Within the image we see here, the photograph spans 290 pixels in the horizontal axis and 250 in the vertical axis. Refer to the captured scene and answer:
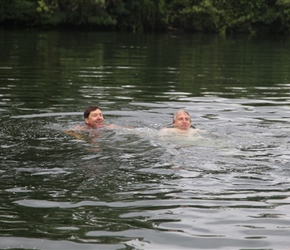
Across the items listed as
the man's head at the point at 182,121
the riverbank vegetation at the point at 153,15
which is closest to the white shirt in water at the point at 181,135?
the man's head at the point at 182,121

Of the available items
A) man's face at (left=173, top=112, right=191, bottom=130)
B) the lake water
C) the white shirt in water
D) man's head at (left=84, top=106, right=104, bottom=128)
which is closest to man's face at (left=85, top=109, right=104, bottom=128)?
man's head at (left=84, top=106, right=104, bottom=128)

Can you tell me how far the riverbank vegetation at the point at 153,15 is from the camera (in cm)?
5962

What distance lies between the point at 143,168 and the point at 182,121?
350cm

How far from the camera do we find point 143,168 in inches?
438

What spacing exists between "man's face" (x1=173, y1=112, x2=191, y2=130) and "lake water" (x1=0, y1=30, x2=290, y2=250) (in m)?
0.55

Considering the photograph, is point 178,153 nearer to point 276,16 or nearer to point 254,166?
point 254,166

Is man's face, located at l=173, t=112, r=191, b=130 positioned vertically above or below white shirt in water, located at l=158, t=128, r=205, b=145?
above

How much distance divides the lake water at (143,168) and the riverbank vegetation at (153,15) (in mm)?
36385

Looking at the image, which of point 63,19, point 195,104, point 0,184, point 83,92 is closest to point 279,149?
point 0,184

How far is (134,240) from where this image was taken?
26.3 feet

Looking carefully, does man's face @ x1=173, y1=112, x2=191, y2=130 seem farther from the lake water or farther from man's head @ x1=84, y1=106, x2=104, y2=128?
man's head @ x1=84, y1=106, x2=104, y2=128

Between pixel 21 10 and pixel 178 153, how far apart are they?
162 feet

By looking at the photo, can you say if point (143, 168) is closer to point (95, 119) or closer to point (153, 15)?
point (95, 119)

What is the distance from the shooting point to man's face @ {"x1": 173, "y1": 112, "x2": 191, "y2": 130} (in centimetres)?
1443
